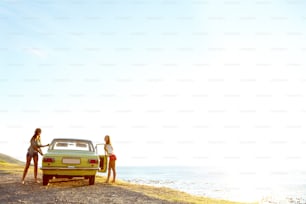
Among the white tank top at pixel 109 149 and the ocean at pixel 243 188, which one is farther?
the ocean at pixel 243 188

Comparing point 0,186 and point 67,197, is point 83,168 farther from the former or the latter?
point 0,186

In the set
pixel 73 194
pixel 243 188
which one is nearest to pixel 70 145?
pixel 73 194

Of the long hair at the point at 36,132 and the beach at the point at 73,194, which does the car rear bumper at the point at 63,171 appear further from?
the long hair at the point at 36,132

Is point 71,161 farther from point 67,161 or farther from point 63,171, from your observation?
point 63,171

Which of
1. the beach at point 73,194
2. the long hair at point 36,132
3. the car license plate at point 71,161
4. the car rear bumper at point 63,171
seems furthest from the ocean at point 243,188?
the long hair at point 36,132

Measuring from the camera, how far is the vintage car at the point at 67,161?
45.3 feet

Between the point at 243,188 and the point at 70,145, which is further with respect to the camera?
the point at 243,188

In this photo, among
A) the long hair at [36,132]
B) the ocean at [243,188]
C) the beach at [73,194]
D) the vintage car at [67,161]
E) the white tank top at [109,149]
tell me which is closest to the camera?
the beach at [73,194]

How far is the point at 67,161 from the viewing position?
1389 centimetres

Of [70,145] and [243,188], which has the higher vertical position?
[70,145]

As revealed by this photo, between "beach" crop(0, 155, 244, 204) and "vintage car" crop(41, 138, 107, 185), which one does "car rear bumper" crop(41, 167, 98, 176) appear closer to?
"vintage car" crop(41, 138, 107, 185)

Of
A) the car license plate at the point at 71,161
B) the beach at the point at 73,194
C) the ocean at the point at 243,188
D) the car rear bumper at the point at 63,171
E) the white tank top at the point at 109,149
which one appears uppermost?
the white tank top at the point at 109,149

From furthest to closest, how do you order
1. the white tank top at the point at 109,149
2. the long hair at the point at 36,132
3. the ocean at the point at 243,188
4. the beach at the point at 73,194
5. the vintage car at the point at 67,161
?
the ocean at the point at 243,188 → the white tank top at the point at 109,149 → the long hair at the point at 36,132 → the vintage car at the point at 67,161 → the beach at the point at 73,194

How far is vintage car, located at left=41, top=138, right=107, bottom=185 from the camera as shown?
13805 millimetres
